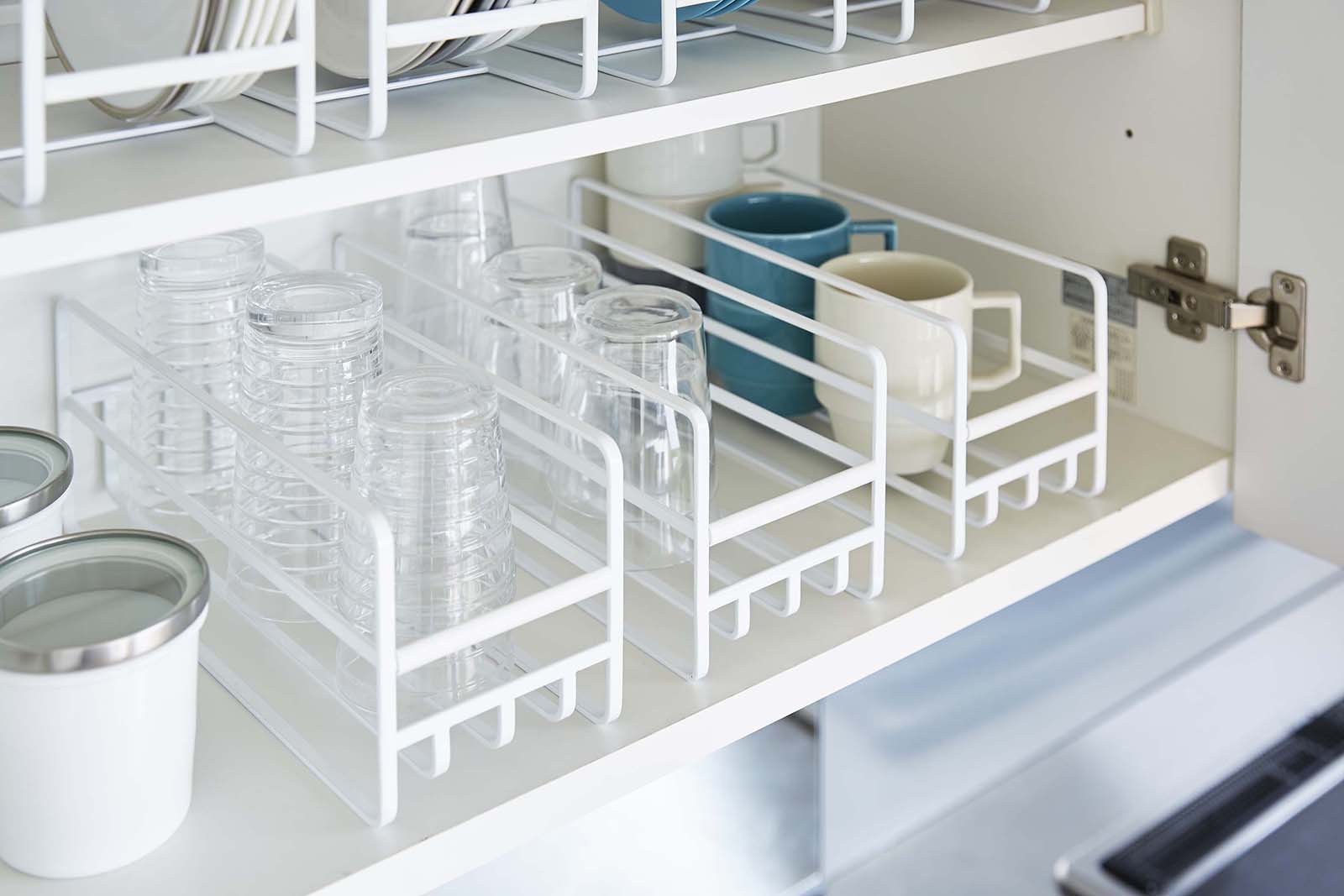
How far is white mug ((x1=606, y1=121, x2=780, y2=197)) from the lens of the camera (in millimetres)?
1107

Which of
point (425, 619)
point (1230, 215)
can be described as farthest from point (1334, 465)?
point (425, 619)

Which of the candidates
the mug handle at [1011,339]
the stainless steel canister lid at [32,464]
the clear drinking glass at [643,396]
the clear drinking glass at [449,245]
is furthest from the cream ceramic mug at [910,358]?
the stainless steel canister lid at [32,464]

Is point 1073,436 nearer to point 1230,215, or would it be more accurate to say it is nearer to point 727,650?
point 1230,215

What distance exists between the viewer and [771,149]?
1270 millimetres

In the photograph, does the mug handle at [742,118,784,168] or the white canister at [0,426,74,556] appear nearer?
the white canister at [0,426,74,556]

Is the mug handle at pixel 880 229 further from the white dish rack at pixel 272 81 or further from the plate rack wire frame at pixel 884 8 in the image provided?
the white dish rack at pixel 272 81

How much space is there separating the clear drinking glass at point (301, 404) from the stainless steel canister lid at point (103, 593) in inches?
5.8

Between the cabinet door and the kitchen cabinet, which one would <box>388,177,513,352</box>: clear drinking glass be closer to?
the kitchen cabinet

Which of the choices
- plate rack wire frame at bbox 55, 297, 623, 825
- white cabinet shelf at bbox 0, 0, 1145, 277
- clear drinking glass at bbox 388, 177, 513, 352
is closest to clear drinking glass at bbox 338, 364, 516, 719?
plate rack wire frame at bbox 55, 297, 623, 825

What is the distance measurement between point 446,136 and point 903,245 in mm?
599

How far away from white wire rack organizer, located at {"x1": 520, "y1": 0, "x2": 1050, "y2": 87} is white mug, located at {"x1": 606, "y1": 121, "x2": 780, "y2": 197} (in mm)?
145

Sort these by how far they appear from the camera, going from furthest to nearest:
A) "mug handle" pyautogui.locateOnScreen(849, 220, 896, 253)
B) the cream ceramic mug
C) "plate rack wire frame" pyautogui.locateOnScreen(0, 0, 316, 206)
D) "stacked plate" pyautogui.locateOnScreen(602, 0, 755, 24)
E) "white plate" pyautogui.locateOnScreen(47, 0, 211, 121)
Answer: "mug handle" pyautogui.locateOnScreen(849, 220, 896, 253) → the cream ceramic mug → "stacked plate" pyautogui.locateOnScreen(602, 0, 755, 24) → "white plate" pyautogui.locateOnScreen(47, 0, 211, 121) → "plate rack wire frame" pyautogui.locateOnScreen(0, 0, 316, 206)

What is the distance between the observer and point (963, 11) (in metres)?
0.93

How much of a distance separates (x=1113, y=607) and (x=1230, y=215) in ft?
1.70
